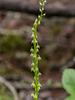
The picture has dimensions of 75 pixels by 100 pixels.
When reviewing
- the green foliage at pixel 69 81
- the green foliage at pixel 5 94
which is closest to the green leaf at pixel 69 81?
the green foliage at pixel 69 81

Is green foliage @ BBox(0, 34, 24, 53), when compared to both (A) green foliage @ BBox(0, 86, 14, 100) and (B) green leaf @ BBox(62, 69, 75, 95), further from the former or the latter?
(B) green leaf @ BBox(62, 69, 75, 95)

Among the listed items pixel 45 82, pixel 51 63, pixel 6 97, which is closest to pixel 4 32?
pixel 51 63

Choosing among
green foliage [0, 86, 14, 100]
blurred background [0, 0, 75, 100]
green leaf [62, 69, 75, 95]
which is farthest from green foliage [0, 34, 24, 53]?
green leaf [62, 69, 75, 95]

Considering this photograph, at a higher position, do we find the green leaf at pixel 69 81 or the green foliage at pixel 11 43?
the green foliage at pixel 11 43

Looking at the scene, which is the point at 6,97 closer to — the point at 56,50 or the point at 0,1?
the point at 0,1

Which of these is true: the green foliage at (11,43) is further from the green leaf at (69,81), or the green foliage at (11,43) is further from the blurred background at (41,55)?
the green leaf at (69,81)

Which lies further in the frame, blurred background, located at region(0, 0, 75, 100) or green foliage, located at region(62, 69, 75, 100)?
Answer: blurred background, located at region(0, 0, 75, 100)

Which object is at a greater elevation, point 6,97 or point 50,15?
point 50,15
